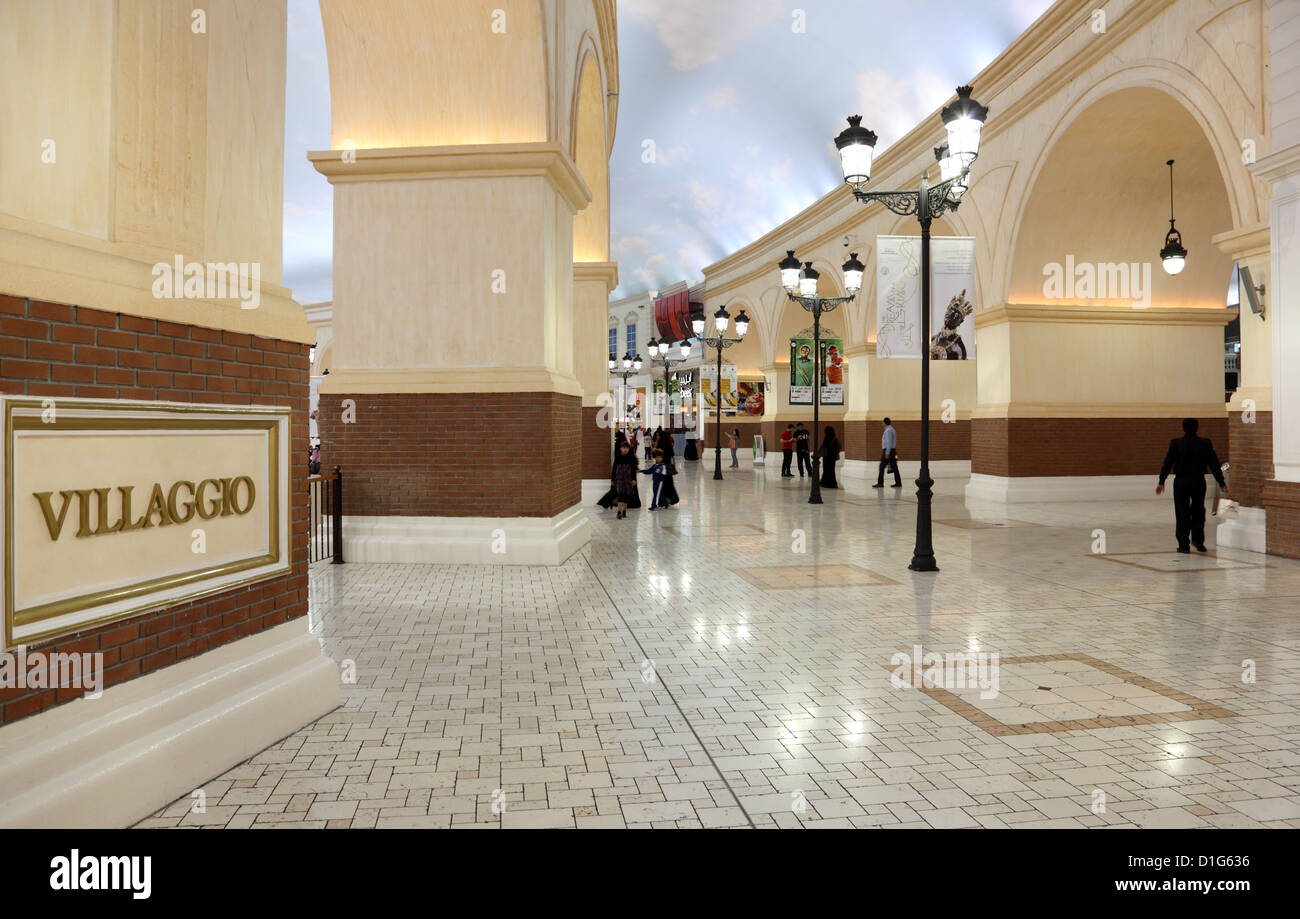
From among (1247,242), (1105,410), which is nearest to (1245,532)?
(1247,242)

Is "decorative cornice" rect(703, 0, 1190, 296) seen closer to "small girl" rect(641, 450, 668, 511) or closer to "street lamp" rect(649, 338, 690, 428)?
"street lamp" rect(649, 338, 690, 428)

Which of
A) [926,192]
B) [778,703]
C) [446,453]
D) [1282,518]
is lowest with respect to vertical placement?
[778,703]

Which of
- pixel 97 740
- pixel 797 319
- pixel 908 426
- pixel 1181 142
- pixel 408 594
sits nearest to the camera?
pixel 97 740

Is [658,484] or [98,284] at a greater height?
[98,284]

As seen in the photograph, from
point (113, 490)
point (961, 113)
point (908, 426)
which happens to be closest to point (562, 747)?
point (113, 490)

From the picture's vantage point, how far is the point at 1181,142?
46.5 ft

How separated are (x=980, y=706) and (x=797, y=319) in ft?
91.1

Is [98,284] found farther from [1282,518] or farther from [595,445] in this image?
[595,445]

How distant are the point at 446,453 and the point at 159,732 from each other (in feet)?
19.7

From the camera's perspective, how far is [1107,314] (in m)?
16.6

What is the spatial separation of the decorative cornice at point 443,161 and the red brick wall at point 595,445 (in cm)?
839

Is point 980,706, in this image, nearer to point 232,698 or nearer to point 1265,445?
point 232,698

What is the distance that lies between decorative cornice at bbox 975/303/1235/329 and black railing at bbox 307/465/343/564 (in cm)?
1274

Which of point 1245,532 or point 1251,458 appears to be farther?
point 1251,458
